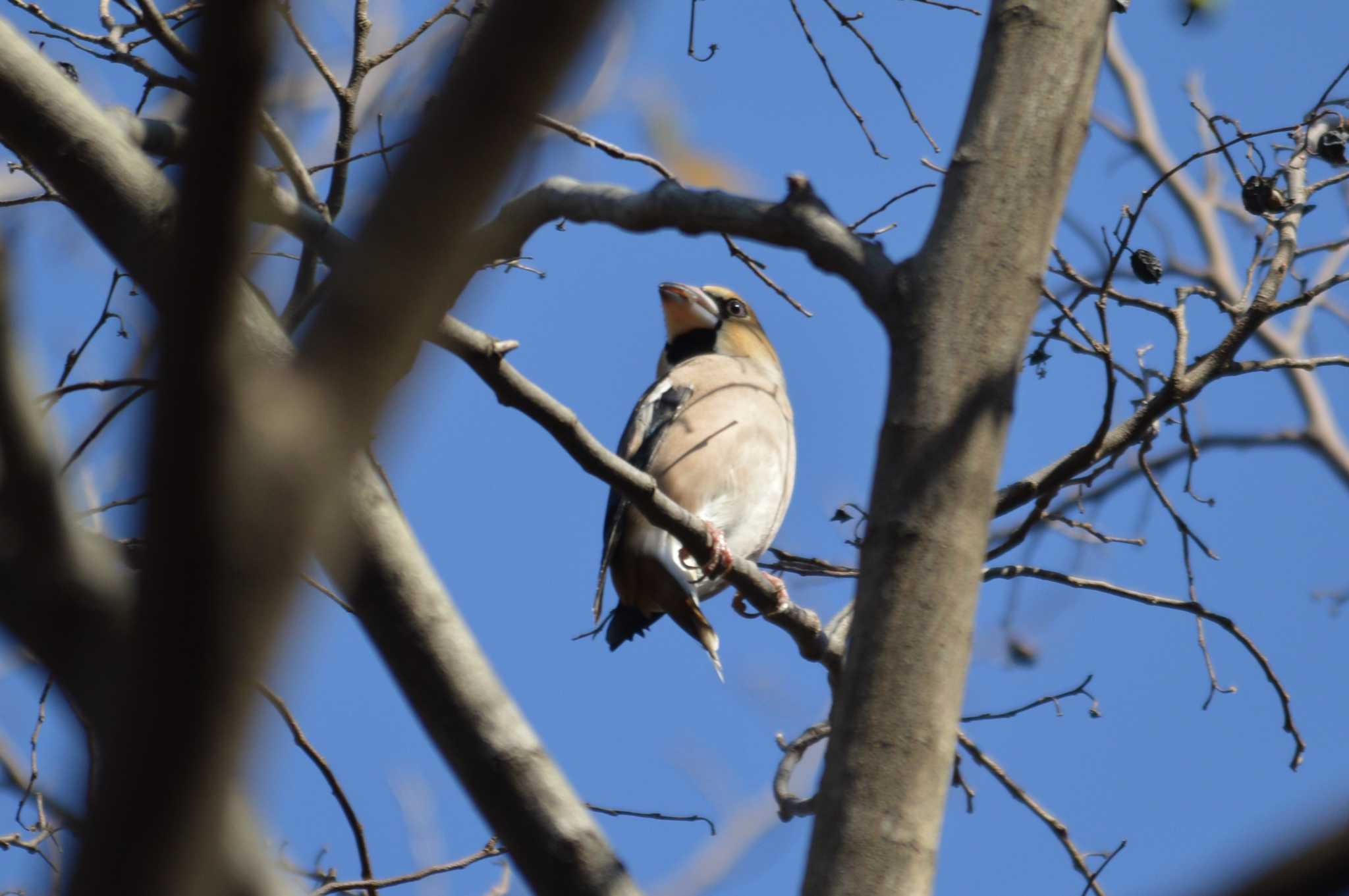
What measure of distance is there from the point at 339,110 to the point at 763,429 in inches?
114

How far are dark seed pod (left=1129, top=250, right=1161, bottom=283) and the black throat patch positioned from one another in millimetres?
3543

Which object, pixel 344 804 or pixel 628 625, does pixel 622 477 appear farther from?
pixel 628 625

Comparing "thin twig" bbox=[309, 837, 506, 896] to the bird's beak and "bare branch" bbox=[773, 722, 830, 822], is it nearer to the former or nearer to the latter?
"bare branch" bbox=[773, 722, 830, 822]

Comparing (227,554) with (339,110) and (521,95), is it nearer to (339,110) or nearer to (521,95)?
(521,95)

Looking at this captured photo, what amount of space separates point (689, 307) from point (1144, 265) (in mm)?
3739

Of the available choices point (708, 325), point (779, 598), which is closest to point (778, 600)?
point (779, 598)

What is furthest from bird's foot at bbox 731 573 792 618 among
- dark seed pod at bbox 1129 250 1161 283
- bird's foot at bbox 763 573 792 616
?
dark seed pod at bbox 1129 250 1161 283

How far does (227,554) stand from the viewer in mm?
854

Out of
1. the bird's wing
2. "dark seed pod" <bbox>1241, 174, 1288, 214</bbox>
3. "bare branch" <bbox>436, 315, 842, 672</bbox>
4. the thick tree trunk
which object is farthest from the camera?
the bird's wing

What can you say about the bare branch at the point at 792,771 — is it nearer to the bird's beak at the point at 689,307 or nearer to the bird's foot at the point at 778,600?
the bird's foot at the point at 778,600

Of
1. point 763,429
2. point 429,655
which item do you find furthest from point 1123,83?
point 429,655

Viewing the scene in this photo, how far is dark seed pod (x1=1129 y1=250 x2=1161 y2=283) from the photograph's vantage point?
13.6ft

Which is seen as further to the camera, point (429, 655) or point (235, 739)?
point (429, 655)

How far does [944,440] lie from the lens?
82.7 inches
